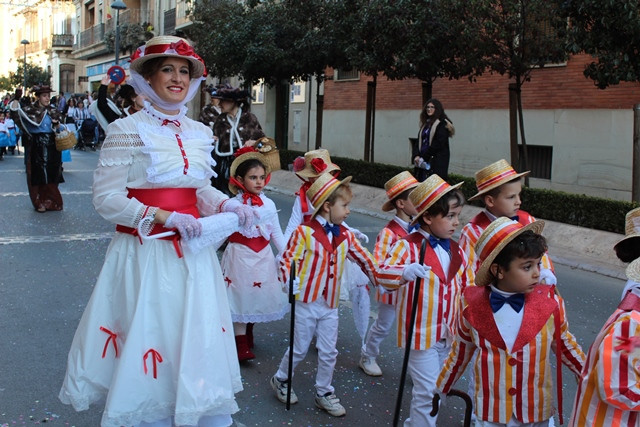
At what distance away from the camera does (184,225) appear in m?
3.28

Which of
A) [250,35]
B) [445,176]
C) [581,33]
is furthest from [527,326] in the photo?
[250,35]

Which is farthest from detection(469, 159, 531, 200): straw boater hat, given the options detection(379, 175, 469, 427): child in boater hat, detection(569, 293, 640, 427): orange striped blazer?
detection(569, 293, 640, 427): orange striped blazer

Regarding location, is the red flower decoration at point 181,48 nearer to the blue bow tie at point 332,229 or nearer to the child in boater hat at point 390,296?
the blue bow tie at point 332,229

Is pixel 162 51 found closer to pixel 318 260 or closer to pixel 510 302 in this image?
pixel 318 260

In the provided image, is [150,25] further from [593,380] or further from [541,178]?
[593,380]

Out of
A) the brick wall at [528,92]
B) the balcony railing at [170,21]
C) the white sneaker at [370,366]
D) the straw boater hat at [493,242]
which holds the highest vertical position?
the balcony railing at [170,21]

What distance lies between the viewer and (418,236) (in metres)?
4.21

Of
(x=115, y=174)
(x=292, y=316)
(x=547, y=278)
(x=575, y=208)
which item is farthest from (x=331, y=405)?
(x=575, y=208)

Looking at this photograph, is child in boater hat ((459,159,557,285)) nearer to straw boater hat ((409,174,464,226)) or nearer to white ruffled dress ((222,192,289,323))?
straw boater hat ((409,174,464,226))

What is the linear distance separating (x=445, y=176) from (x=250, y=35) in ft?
27.6

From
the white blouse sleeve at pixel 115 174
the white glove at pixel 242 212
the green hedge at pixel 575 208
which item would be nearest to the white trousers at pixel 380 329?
the white glove at pixel 242 212

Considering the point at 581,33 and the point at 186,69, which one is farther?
the point at 581,33

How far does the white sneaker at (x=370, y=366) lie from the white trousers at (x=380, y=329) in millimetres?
29

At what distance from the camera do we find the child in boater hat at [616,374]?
8.13ft
